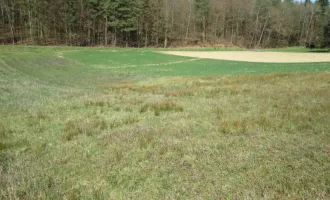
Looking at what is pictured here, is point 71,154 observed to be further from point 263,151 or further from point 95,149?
point 263,151

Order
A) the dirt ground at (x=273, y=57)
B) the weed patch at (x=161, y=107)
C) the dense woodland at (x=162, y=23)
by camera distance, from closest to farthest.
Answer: the weed patch at (x=161, y=107) < the dirt ground at (x=273, y=57) < the dense woodland at (x=162, y=23)

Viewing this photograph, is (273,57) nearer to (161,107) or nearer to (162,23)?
(162,23)

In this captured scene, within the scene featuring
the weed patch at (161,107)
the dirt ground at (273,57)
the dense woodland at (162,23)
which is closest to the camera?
the weed patch at (161,107)

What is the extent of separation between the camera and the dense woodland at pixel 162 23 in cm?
5619

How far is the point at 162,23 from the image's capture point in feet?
218

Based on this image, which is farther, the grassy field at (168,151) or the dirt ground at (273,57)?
the dirt ground at (273,57)

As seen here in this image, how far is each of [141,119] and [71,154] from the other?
3115 mm

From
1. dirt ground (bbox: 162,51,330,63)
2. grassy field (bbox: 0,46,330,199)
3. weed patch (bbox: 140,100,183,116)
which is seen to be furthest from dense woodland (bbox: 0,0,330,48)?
grassy field (bbox: 0,46,330,199)

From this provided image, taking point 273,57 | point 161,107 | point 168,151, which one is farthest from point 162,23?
point 168,151

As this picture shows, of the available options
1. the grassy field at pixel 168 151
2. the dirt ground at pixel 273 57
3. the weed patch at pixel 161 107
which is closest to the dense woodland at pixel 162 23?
the dirt ground at pixel 273 57

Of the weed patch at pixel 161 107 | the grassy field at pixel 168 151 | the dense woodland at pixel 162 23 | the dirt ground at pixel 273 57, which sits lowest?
the grassy field at pixel 168 151

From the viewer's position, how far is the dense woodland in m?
56.2

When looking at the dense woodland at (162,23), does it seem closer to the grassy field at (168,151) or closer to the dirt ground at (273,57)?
the dirt ground at (273,57)

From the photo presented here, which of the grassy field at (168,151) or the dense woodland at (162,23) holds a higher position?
the dense woodland at (162,23)
